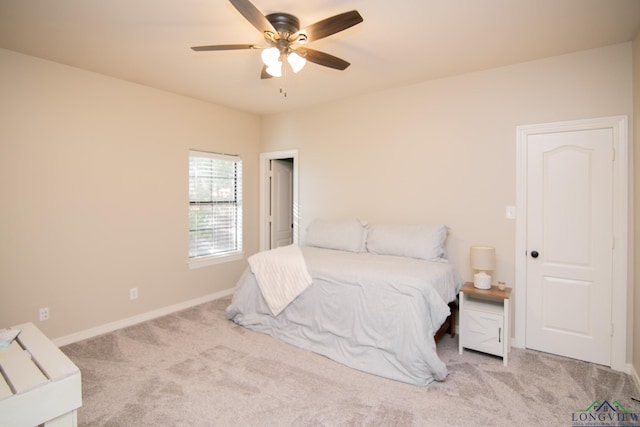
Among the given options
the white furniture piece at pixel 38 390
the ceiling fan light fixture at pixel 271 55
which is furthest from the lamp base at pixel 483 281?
the white furniture piece at pixel 38 390

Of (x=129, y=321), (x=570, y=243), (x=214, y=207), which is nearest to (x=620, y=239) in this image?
(x=570, y=243)

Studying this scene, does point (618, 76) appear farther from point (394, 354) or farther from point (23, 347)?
point (23, 347)

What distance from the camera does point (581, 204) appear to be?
280cm

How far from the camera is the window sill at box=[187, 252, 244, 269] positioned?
427 cm

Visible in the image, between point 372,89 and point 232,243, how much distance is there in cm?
280

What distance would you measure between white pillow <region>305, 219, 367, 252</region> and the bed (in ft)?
0.04

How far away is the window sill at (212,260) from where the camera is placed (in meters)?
4.27

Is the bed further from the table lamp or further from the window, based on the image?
the window

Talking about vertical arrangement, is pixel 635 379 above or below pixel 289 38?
below

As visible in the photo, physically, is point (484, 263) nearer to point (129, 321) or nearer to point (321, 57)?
point (321, 57)

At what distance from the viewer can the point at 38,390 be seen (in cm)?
141

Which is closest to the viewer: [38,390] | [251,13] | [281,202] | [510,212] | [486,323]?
[38,390]

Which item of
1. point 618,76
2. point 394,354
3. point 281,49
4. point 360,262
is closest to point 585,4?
point 618,76

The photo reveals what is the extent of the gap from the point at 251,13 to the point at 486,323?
2.86 meters
